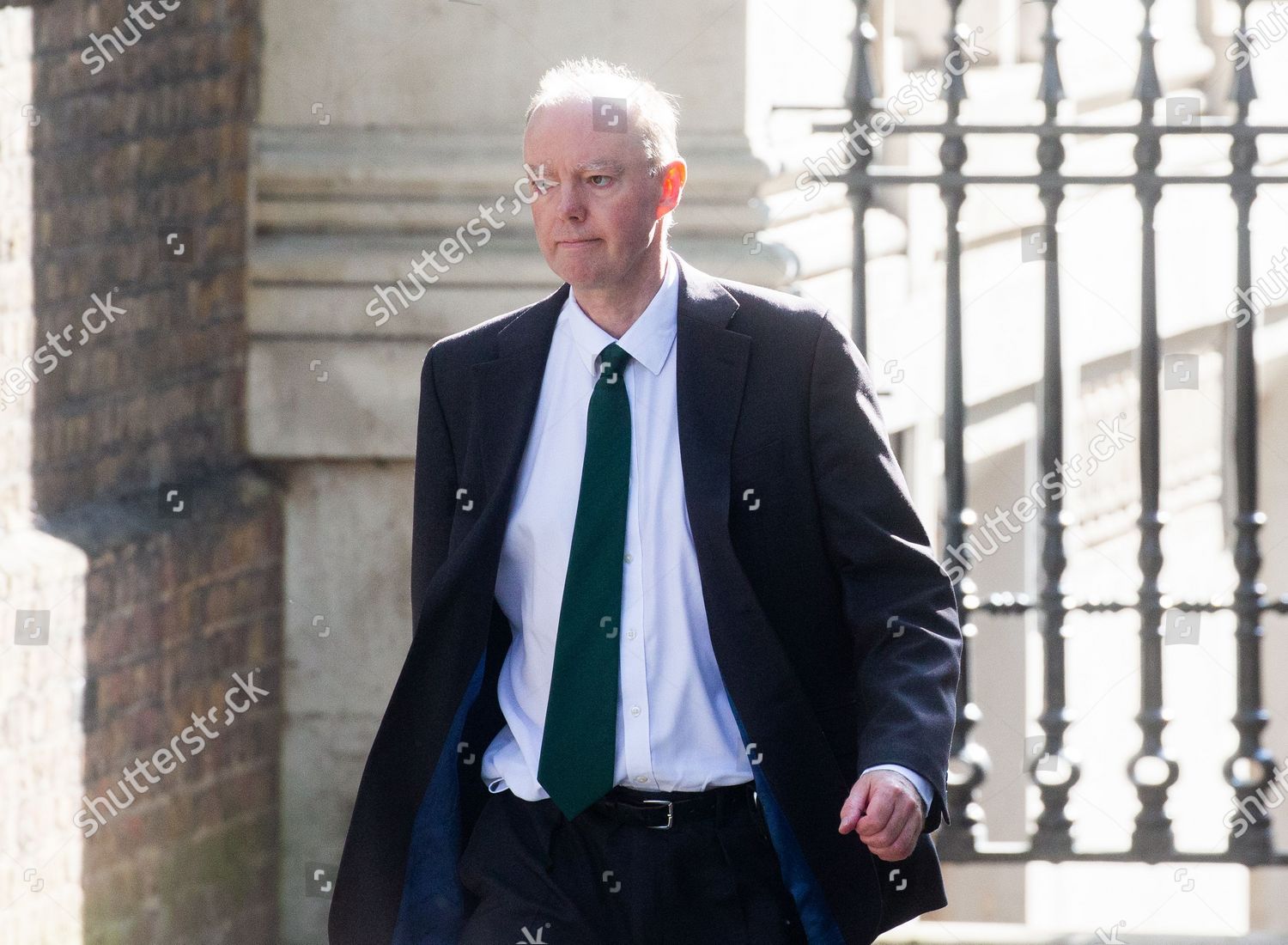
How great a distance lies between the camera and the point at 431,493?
3082 mm

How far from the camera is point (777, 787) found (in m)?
2.83

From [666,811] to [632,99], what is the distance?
0.96 metres

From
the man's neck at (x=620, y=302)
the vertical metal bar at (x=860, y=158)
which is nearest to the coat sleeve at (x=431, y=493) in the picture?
the man's neck at (x=620, y=302)

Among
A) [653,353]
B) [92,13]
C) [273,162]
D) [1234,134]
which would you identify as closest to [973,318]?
[1234,134]

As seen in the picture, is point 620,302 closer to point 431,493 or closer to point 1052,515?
point 431,493

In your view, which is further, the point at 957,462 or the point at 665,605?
the point at 957,462

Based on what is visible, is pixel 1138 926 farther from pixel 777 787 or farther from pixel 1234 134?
pixel 777 787

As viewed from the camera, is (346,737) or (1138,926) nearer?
(346,737)

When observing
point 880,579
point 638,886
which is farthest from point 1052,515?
point 638,886

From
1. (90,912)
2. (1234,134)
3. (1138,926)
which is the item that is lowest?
(1138,926)

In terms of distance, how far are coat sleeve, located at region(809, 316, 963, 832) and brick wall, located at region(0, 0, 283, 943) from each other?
1.69 metres

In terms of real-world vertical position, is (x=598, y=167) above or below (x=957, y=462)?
above

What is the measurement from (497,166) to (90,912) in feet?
5.79

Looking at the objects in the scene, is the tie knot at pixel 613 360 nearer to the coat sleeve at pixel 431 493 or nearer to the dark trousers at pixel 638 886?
the coat sleeve at pixel 431 493
